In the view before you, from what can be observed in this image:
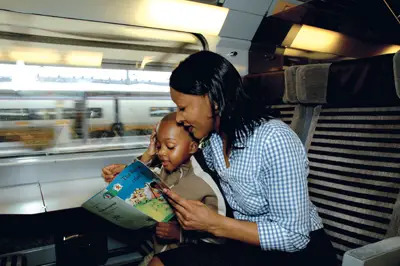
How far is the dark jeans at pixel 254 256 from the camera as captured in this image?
136 centimetres

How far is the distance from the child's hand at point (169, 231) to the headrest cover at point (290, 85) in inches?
40.0

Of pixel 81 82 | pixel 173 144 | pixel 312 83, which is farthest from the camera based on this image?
pixel 81 82

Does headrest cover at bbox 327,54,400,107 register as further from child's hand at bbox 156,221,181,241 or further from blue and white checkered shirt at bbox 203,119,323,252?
child's hand at bbox 156,221,181,241

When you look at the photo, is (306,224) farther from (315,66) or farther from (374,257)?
(315,66)

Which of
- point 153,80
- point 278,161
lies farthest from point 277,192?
point 153,80

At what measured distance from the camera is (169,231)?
1751 mm

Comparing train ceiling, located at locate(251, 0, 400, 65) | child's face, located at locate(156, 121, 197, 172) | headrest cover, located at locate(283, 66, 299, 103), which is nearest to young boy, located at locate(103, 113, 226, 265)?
child's face, located at locate(156, 121, 197, 172)

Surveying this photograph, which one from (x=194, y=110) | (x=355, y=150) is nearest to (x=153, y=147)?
(x=194, y=110)

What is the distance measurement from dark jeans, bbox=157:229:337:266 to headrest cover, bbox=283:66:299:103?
2.89ft

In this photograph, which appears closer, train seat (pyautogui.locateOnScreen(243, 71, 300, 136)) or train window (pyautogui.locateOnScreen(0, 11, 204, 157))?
train seat (pyautogui.locateOnScreen(243, 71, 300, 136))

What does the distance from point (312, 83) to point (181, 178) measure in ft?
2.98

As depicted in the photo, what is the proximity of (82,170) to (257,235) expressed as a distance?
1624 mm

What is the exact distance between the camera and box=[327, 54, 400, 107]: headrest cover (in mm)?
Result: 1560

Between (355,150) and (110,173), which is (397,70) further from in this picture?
(110,173)
